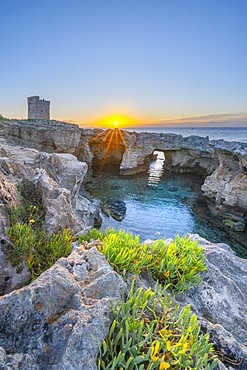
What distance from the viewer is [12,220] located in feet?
15.8

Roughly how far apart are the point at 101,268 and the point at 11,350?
1.41 metres

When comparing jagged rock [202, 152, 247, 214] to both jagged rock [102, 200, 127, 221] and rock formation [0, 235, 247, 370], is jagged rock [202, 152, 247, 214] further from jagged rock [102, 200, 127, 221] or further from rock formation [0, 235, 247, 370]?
rock formation [0, 235, 247, 370]

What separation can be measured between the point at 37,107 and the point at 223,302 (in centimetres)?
4954

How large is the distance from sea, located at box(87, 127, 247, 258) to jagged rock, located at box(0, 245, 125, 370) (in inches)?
407

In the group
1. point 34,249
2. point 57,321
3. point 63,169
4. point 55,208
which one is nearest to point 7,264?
point 34,249

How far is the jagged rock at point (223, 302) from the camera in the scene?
9.46 ft

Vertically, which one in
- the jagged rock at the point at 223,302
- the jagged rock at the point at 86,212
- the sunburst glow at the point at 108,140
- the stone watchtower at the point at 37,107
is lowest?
the jagged rock at the point at 86,212

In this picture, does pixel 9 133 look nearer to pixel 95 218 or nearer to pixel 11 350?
pixel 95 218

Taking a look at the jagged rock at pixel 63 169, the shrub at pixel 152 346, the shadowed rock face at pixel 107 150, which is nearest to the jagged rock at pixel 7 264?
the shrub at pixel 152 346

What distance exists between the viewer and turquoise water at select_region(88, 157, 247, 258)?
792 inches

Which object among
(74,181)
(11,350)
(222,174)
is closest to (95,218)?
(74,181)

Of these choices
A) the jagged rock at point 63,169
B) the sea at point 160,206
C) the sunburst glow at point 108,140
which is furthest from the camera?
the sunburst glow at point 108,140

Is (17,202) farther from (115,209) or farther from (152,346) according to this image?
(115,209)

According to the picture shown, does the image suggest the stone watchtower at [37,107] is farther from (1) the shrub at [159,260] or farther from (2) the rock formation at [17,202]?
(1) the shrub at [159,260]
